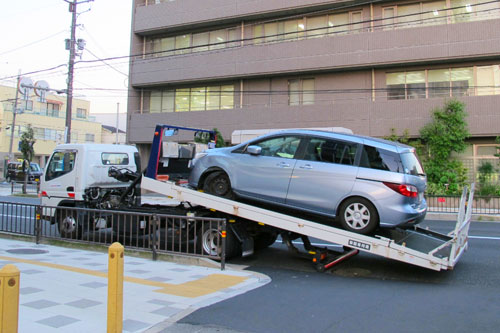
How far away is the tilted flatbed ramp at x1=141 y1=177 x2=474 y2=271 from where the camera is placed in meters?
6.43

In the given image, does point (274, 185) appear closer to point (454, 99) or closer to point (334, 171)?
point (334, 171)

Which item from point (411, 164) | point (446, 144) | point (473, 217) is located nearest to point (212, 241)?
point (411, 164)

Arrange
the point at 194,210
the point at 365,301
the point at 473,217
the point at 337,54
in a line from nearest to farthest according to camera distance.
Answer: the point at 365,301 → the point at 194,210 → the point at 473,217 → the point at 337,54

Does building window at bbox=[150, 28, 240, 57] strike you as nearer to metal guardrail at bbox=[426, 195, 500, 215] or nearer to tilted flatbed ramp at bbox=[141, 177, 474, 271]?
metal guardrail at bbox=[426, 195, 500, 215]

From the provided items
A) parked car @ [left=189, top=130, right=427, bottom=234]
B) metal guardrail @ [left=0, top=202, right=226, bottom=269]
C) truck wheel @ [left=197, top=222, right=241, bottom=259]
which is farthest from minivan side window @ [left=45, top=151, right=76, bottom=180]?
parked car @ [left=189, top=130, right=427, bottom=234]

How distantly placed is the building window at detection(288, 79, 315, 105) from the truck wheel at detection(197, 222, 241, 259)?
17580 mm

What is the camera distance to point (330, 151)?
7.26 meters

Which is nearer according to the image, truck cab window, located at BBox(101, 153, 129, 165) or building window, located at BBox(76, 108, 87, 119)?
truck cab window, located at BBox(101, 153, 129, 165)

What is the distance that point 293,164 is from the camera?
736 cm

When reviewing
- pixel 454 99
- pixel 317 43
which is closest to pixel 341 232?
pixel 454 99

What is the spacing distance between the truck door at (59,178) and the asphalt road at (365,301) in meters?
5.27

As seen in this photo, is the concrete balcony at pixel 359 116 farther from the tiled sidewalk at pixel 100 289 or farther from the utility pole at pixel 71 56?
the tiled sidewalk at pixel 100 289

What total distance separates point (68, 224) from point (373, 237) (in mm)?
7160

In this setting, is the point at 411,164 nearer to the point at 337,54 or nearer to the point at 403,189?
the point at 403,189
